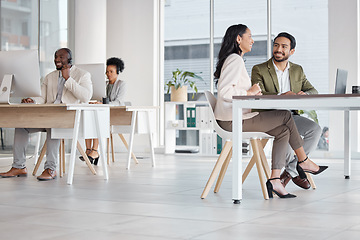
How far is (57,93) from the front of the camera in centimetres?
495

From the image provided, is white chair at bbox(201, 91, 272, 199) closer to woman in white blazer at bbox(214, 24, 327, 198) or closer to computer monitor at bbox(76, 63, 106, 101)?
woman in white blazer at bbox(214, 24, 327, 198)

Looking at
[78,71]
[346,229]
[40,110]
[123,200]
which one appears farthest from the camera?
[78,71]

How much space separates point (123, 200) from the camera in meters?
3.37

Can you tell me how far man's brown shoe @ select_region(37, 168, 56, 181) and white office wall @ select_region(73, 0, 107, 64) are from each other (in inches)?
144

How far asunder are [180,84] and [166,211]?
5.37 metres

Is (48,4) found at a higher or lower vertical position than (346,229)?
higher

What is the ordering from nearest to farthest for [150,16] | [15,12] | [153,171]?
[153,171] → [15,12] → [150,16]

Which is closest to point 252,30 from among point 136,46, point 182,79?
point 182,79

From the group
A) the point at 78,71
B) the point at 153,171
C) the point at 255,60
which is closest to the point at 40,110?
the point at 78,71

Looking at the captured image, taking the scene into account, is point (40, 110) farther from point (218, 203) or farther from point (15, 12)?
point (15, 12)

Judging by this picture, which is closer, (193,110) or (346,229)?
(346,229)

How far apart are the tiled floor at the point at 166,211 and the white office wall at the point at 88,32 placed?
3741 millimetres

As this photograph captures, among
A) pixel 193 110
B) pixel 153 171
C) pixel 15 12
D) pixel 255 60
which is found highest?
pixel 15 12

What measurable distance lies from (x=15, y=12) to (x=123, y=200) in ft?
15.3
